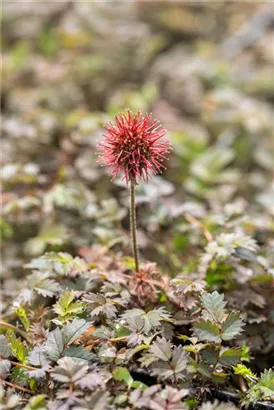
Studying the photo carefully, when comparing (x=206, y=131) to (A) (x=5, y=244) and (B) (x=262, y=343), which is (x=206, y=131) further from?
(B) (x=262, y=343)

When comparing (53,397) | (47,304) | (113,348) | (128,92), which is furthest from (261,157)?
(53,397)

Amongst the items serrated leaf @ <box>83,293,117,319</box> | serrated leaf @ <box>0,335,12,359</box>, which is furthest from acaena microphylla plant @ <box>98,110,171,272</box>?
serrated leaf @ <box>0,335,12,359</box>

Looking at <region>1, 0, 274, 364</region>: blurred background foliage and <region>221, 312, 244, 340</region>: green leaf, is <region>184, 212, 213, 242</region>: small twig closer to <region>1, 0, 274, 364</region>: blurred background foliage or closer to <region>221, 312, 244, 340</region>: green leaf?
<region>1, 0, 274, 364</region>: blurred background foliage

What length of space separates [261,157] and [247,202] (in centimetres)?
30

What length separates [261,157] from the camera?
2.69 meters

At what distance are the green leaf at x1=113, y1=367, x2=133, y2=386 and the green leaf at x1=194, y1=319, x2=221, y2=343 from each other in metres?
0.22

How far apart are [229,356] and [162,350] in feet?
0.66

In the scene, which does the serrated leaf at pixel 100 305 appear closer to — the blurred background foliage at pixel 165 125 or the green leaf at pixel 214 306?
the green leaf at pixel 214 306

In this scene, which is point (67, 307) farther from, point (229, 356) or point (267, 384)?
point (267, 384)

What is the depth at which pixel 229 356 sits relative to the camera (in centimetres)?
135

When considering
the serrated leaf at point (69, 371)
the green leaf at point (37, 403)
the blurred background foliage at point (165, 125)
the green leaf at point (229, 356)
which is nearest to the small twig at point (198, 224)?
the blurred background foliage at point (165, 125)

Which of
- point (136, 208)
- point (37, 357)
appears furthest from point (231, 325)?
point (136, 208)

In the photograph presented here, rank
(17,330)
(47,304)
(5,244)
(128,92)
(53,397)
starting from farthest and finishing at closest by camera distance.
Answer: (128,92) < (5,244) < (47,304) < (17,330) < (53,397)

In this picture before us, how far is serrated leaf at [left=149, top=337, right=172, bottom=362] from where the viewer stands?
1.28 meters
